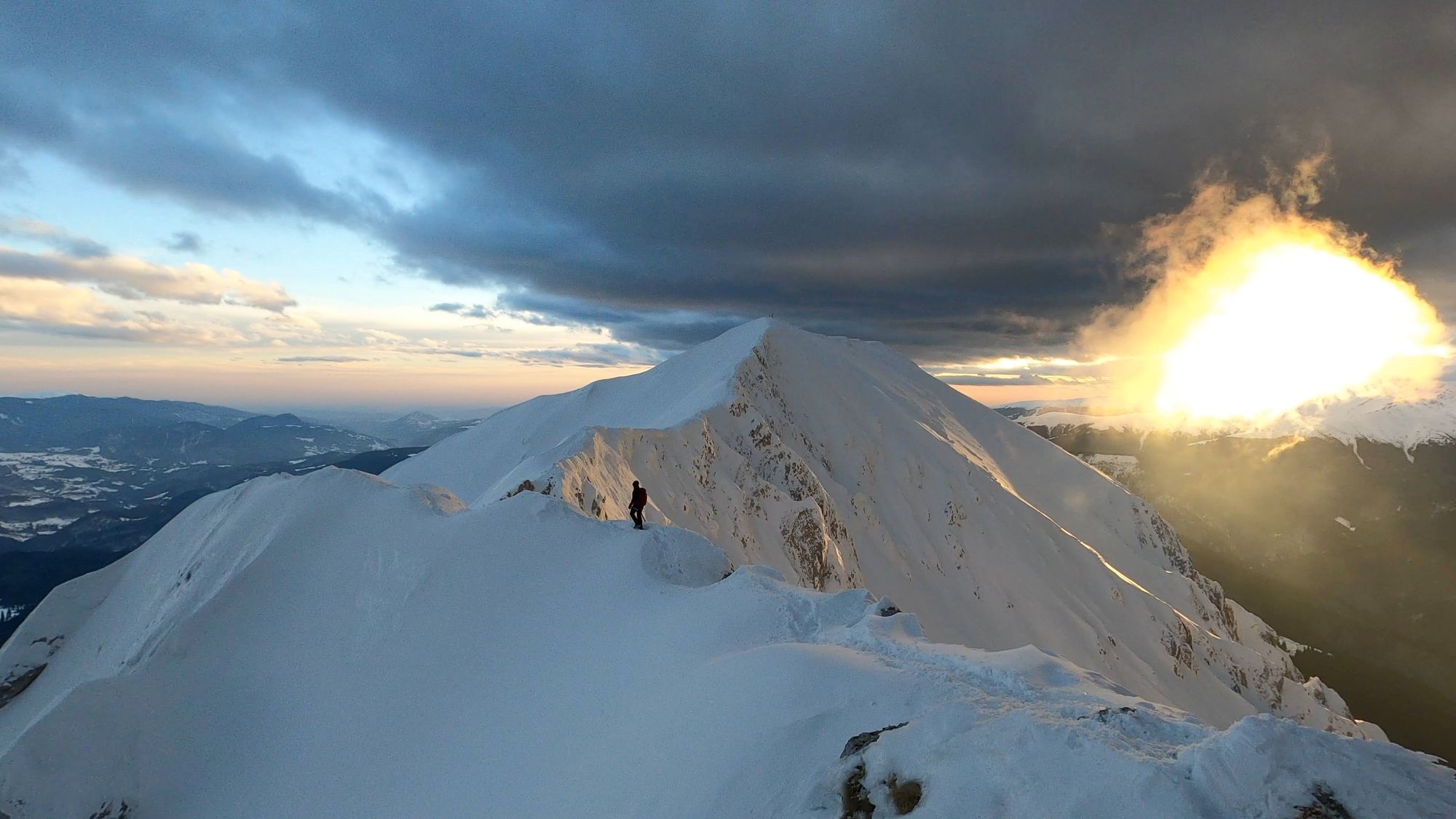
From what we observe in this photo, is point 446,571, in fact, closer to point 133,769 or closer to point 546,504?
point 546,504

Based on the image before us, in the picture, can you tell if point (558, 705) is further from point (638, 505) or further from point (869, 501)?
point (869, 501)

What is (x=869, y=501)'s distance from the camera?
92000mm

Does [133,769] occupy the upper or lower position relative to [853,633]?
lower

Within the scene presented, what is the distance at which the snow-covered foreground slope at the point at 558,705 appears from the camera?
338 inches

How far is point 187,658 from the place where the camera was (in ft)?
69.7

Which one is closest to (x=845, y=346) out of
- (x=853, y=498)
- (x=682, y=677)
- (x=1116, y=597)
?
(x=853, y=498)

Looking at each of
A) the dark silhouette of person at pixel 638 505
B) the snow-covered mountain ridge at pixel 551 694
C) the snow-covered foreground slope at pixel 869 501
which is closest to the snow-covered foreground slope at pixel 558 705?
the snow-covered mountain ridge at pixel 551 694

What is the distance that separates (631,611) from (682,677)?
503cm

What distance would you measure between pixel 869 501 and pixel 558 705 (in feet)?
263

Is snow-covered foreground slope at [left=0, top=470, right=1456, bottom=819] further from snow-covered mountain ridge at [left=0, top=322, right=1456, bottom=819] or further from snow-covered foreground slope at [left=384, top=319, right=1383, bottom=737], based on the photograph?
snow-covered foreground slope at [left=384, top=319, right=1383, bottom=737]

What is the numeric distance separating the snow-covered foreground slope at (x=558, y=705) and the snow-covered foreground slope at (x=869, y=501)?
14462mm

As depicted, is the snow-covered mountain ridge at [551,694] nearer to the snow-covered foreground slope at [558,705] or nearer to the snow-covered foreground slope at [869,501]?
the snow-covered foreground slope at [558,705]

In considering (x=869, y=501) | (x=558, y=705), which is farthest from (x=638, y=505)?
(x=869, y=501)

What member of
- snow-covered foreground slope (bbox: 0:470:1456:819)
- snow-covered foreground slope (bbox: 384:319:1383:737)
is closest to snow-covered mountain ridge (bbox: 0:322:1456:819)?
snow-covered foreground slope (bbox: 0:470:1456:819)
